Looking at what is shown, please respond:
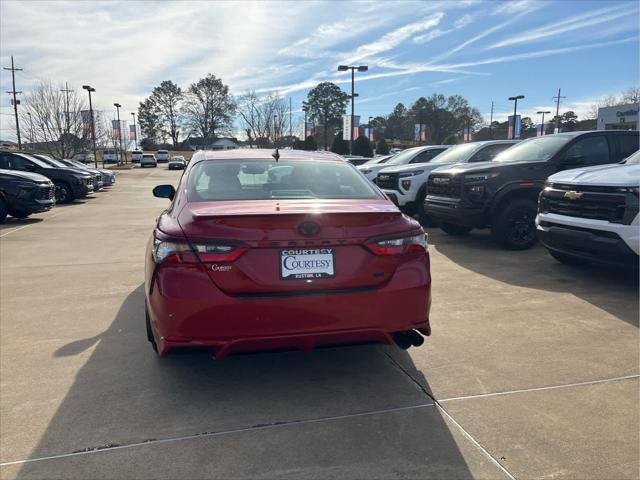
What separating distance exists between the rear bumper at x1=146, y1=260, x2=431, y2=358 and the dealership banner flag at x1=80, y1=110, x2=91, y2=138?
42685mm

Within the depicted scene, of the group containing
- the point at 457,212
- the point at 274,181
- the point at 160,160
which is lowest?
the point at 160,160

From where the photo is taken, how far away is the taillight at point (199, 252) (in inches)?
108

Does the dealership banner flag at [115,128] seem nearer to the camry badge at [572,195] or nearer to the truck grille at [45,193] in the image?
the truck grille at [45,193]

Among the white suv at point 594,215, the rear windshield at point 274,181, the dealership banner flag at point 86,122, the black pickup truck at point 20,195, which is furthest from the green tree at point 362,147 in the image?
the rear windshield at point 274,181

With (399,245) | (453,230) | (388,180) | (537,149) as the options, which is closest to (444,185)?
(453,230)

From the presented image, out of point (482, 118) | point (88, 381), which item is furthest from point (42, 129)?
Answer: point (482, 118)

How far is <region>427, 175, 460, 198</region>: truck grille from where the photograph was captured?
7902 mm

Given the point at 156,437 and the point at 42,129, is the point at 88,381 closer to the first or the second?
the point at 156,437

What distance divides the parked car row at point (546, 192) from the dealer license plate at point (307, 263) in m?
3.61

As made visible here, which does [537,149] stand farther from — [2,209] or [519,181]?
[2,209]

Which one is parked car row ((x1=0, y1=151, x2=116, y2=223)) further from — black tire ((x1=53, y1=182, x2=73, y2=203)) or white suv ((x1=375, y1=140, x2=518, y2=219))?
white suv ((x1=375, y1=140, x2=518, y2=219))

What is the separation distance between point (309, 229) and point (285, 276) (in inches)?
11.9

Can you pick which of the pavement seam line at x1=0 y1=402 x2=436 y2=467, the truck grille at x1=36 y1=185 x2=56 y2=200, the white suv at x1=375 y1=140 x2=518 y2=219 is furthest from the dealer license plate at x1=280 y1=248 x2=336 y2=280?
the truck grille at x1=36 y1=185 x2=56 y2=200

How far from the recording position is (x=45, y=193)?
12328 millimetres
